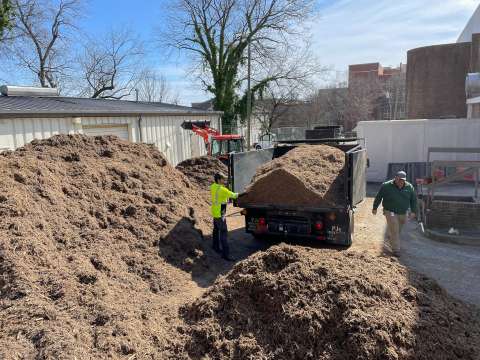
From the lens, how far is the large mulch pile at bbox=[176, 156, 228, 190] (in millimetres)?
13125

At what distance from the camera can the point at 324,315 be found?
12.7 feet

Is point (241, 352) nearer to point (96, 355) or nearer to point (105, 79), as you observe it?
point (96, 355)

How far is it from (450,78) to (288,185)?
1168 inches

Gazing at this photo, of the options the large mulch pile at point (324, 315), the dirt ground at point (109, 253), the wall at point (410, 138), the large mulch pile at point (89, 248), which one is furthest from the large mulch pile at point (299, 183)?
the wall at point (410, 138)

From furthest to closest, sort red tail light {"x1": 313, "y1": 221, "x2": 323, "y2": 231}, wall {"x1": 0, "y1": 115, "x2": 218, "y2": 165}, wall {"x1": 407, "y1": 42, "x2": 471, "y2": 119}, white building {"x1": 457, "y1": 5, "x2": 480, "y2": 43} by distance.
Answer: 1. wall {"x1": 407, "y1": 42, "x2": 471, "y2": 119}
2. white building {"x1": 457, "y1": 5, "x2": 480, "y2": 43}
3. wall {"x1": 0, "y1": 115, "x2": 218, "y2": 165}
4. red tail light {"x1": 313, "y1": 221, "x2": 323, "y2": 231}

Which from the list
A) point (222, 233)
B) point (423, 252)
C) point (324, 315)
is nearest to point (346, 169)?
point (423, 252)

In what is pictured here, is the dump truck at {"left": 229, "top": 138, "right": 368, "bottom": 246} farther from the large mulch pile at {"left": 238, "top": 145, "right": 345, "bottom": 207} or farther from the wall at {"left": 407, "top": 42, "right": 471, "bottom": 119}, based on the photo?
the wall at {"left": 407, "top": 42, "right": 471, "bottom": 119}

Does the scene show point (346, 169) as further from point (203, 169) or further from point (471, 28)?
point (471, 28)

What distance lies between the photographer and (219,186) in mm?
7188

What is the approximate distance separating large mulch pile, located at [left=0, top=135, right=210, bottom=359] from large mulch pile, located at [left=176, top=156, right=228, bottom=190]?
12.0 feet

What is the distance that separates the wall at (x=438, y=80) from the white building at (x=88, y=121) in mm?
20875

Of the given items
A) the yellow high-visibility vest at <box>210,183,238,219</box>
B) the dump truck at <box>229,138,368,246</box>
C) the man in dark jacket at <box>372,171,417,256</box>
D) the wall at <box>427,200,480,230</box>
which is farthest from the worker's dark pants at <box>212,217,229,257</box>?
the wall at <box>427,200,480,230</box>

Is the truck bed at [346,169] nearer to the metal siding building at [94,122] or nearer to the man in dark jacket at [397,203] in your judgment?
the man in dark jacket at [397,203]

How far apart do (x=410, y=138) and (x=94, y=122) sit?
1226 cm
